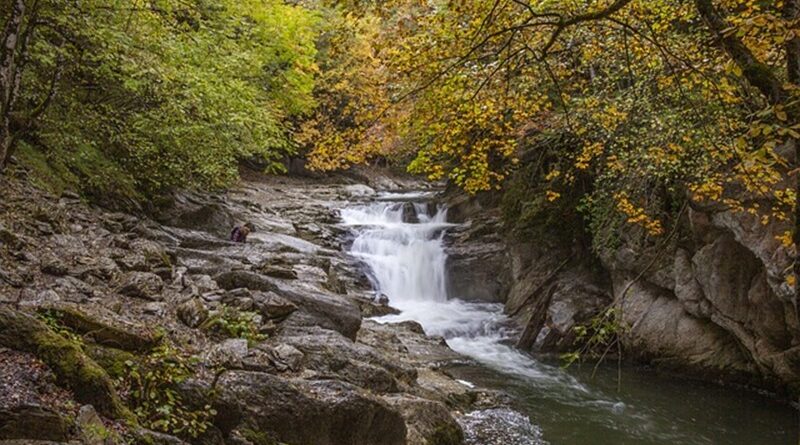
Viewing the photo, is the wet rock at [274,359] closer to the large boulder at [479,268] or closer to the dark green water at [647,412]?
the dark green water at [647,412]

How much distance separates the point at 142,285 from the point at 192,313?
111 cm

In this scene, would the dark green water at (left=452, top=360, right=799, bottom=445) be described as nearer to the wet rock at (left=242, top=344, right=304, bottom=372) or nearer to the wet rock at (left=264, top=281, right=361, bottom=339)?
the wet rock at (left=264, top=281, right=361, bottom=339)

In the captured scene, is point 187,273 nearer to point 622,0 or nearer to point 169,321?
point 169,321

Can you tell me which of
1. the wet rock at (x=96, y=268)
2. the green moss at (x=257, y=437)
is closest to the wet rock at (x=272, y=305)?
the wet rock at (x=96, y=268)

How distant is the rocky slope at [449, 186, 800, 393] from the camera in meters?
11.1

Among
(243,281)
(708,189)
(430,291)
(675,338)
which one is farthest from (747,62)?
(430,291)

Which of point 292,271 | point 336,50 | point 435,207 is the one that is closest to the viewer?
point 336,50

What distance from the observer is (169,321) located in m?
7.84

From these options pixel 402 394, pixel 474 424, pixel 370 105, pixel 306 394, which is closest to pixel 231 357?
pixel 306 394

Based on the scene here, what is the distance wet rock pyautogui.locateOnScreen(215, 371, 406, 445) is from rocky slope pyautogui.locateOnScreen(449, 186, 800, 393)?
4232 millimetres

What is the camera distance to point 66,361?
15.9 feet

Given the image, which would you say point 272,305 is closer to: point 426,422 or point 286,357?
point 286,357

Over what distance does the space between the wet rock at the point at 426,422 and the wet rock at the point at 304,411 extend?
546 millimetres

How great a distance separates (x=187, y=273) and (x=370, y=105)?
502 cm
